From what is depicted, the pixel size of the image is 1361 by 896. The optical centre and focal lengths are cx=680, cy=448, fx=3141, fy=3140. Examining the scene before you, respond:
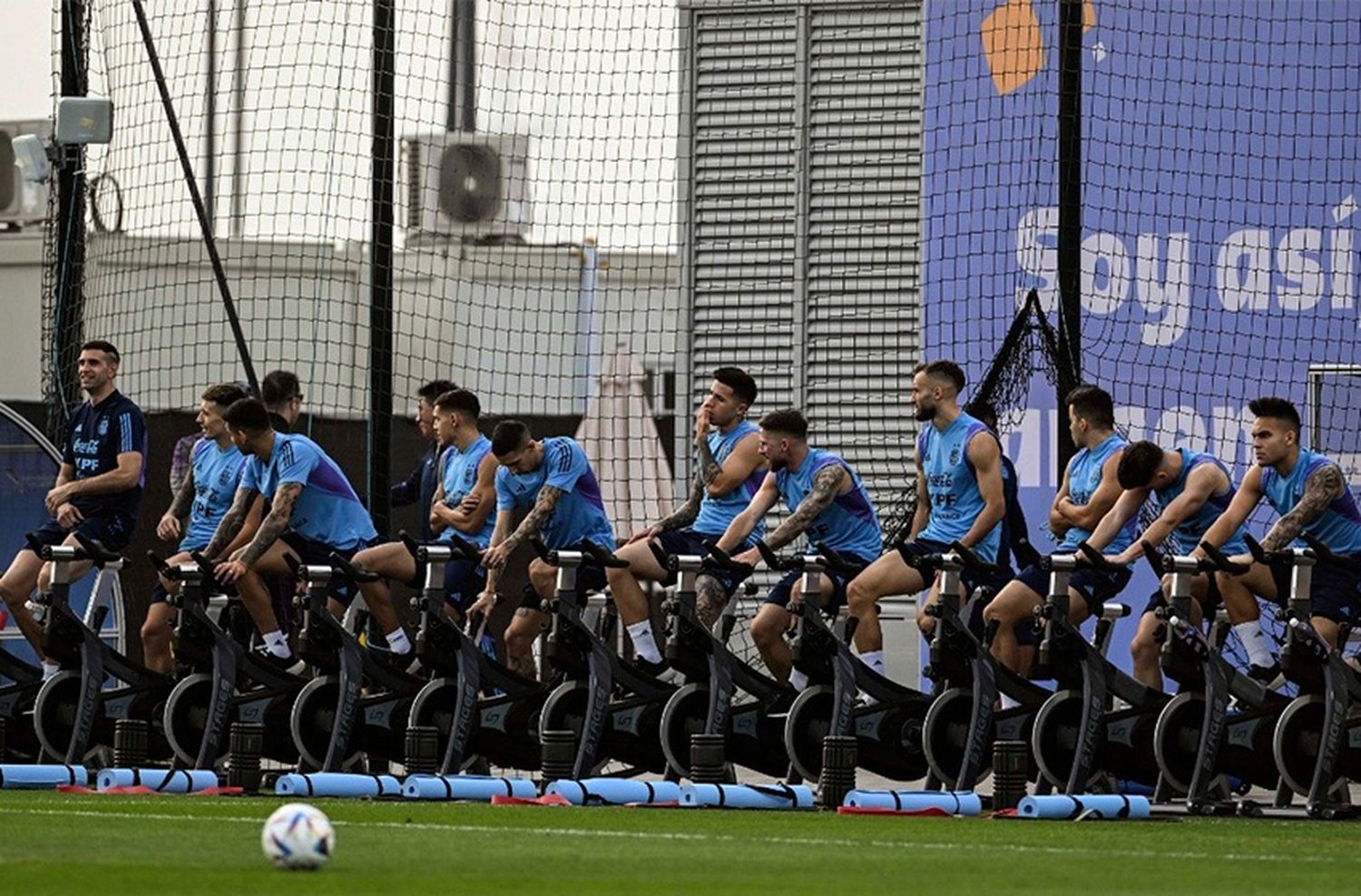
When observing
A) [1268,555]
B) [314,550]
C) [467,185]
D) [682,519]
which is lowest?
[314,550]

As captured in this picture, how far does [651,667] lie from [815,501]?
117 centimetres

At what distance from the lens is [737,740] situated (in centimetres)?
1470

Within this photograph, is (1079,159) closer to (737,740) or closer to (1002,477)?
(1002,477)

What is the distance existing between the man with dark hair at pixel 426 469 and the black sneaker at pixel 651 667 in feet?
7.56

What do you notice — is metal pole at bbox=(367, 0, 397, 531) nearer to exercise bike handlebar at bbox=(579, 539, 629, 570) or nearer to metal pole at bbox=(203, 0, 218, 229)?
metal pole at bbox=(203, 0, 218, 229)

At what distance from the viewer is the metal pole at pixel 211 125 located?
1931 centimetres

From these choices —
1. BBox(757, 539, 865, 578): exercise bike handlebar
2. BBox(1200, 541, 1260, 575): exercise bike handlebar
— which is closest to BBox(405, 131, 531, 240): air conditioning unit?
BBox(757, 539, 865, 578): exercise bike handlebar

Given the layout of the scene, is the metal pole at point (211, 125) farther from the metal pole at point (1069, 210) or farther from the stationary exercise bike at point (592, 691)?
the metal pole at point (1069, 210)

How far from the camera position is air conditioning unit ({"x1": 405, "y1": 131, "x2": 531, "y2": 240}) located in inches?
813

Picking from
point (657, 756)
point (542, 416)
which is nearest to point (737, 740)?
point (657, 756)

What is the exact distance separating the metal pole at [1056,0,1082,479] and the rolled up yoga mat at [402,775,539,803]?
11.7ft

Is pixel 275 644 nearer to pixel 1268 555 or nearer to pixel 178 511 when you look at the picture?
pixel 178 511

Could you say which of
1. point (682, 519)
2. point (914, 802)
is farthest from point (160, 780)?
point (914, 802)

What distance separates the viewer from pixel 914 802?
13078 millimetres
